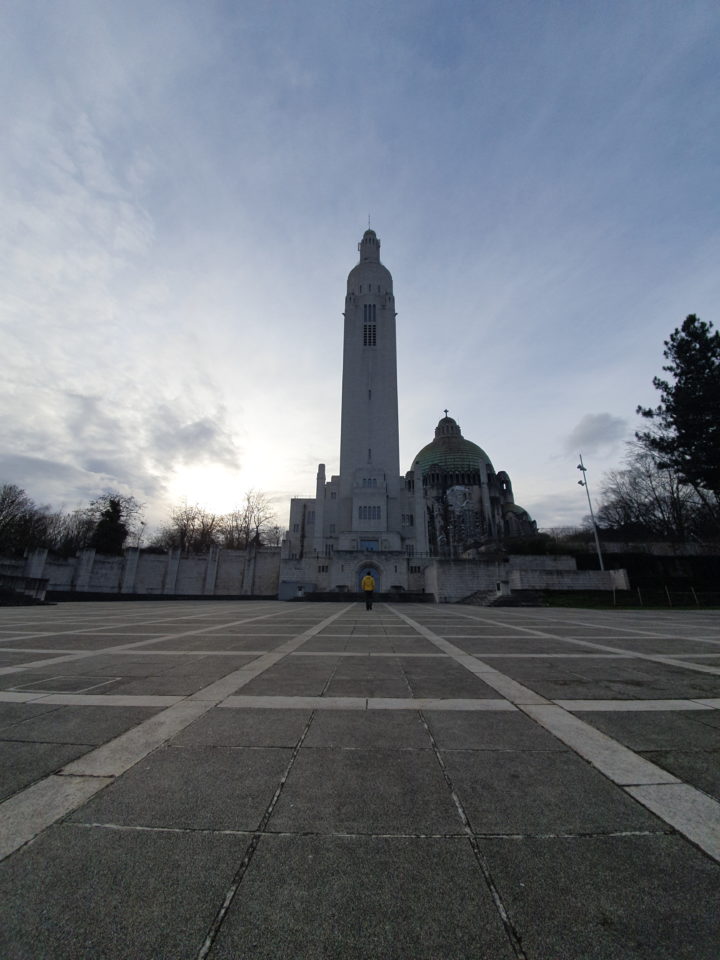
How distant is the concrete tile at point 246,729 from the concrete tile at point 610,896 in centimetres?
182

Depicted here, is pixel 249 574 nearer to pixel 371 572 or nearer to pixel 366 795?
pixel 371 572

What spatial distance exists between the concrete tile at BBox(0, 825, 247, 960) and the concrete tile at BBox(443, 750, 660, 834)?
1270 mm

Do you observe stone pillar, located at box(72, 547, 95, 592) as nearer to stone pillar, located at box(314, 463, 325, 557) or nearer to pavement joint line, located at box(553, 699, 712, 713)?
stone pillar, located at box(314, 463, 325, 557)

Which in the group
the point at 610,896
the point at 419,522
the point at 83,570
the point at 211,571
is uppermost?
the point at 419,522

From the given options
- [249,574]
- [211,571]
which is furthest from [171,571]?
[249,574]

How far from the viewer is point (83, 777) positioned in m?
2.42

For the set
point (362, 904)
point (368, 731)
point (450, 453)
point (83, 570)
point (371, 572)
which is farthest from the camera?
point (450, 453)

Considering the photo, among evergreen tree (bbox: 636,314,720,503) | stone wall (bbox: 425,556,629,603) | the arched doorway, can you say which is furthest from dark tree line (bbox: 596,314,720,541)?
the arched doorway

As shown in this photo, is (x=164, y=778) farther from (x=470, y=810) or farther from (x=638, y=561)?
(x=638, y=561)

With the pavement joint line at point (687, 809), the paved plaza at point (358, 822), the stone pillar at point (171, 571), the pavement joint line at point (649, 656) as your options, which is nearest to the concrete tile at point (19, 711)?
the paved plaza at point (358, 822)

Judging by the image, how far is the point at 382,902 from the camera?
58.4 inches

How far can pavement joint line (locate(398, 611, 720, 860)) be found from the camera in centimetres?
196

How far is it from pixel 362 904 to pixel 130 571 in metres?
47.1

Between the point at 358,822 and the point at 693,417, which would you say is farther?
the point at 693,417
